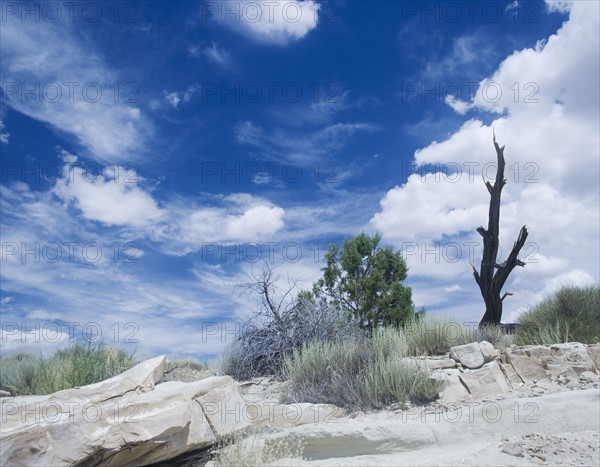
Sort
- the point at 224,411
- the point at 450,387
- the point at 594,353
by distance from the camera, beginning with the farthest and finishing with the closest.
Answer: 1. the point at 594,353
2. the point at 450,387
3. the point at 224,411

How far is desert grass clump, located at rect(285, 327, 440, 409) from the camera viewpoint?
8914mm

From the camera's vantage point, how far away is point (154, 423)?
6.45 m

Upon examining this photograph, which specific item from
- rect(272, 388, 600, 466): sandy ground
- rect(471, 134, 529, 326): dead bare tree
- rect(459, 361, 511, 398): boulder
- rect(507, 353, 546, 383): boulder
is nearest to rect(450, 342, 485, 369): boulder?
rect(459, 361, 511, 398): boulder

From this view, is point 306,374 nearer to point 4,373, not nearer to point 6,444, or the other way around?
point 6,444

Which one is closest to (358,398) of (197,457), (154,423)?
(197,457)

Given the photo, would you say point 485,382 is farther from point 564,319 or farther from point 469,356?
point 564,319

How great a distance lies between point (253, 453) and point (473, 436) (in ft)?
10.4

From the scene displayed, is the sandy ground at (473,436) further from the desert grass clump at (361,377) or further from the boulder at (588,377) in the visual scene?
the boulder at (588,377)

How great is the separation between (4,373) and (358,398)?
31.6ft

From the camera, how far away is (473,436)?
7559 mm

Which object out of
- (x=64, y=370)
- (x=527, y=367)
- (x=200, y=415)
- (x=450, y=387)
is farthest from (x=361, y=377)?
(x=64, y=370)

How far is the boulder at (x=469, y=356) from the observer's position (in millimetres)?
9875

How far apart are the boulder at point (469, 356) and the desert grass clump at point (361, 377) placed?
943 mm

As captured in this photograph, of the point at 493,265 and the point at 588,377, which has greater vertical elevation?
the point at 493,265
